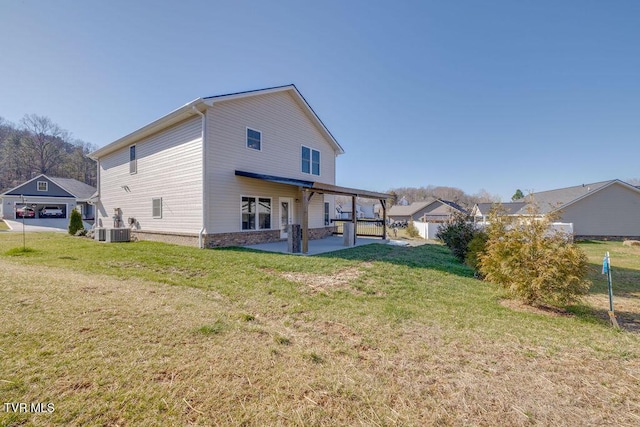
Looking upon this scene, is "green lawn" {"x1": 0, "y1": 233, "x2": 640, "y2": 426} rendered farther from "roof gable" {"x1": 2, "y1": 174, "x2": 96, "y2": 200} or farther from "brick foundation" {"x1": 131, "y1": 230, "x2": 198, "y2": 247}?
"roof gable" {"x1": 2, "y1": 174, "x2": 96, "y2": 200}

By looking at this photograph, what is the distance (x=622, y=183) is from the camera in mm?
21766

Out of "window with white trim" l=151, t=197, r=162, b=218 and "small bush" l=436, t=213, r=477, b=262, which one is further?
"window with white trim" l=151, t=197, r=162, b=218

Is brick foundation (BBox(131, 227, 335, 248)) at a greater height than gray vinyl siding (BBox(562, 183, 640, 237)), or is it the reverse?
gray vinyl siding (BBox(562, 183, 640, 237))

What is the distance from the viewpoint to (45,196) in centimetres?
3047

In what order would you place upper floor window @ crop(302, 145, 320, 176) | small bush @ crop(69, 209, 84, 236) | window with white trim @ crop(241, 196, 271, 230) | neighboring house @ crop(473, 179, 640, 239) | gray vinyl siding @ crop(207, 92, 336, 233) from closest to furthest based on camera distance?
gray vinyl siding @ crop(207, 92, 336, 233)
window with white trim @ crop(241, 196, 271, 230)
upper floor window @ crop(302, 145, 320, 176)
small bush @ crop(69, 209, 84, 236)
neighboring house @ crop(473, 179, 640, 239)

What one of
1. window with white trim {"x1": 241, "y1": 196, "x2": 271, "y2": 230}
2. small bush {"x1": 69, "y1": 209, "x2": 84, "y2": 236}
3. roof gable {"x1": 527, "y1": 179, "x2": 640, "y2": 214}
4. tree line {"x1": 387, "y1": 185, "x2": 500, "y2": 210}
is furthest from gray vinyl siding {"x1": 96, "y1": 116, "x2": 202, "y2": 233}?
tree line {"x1": 387, "y1": 185, "x2": 500, "y2": 210}

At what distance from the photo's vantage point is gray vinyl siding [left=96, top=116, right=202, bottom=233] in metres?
11.0

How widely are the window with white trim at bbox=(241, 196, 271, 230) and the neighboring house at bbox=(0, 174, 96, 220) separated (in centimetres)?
2916

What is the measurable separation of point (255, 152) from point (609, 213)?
94.5 ft

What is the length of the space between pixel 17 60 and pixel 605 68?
79.3 feet

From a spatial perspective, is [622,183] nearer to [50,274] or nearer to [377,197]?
[377,197]

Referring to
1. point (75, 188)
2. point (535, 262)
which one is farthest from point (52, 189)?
point (535, 262)

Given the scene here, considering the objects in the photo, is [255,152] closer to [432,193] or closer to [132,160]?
[132,160]

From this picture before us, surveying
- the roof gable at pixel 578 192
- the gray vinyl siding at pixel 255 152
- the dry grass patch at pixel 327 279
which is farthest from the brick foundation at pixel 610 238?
the dry grass patch at pixel 327 279
